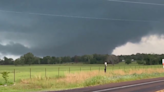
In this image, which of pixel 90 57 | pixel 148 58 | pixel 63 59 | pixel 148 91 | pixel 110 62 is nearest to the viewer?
pixel 148 91

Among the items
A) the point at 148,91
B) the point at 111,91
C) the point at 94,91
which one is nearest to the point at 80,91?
the point at 94,91

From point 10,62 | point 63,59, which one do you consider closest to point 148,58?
point 63,59

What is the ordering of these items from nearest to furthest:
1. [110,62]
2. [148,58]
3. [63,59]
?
[148,58] < [110,62] < [63,59]

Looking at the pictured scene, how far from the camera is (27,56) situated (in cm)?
18100

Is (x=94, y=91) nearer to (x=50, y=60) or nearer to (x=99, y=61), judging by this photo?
(x=99, y=61)

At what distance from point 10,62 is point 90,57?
66213 millimetres

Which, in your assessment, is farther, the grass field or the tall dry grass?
the tall dry grass

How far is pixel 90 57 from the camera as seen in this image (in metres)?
168

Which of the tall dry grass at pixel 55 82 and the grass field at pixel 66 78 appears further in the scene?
the tall dry grass at pixel 55 82

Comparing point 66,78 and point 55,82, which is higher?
point 66,78

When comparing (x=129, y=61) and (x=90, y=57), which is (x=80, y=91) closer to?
A: (x=129, y=61)

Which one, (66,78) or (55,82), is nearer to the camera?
(55,82)

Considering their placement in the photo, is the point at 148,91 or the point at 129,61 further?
the point at 129,61

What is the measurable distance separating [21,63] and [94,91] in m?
165
